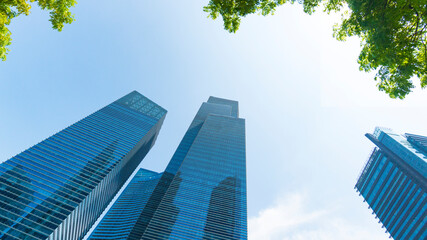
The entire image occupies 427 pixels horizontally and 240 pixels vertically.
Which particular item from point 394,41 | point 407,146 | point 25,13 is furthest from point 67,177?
point 407,146

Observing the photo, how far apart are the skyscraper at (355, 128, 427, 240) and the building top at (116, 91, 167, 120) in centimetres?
11313

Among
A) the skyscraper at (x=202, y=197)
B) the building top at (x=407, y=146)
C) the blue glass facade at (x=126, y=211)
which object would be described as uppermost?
the building top at (x=407, y=146)

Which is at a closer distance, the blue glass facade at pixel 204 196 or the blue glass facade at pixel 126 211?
the blue glass facade at pixel 204 196

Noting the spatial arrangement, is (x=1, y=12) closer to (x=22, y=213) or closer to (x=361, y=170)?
(x=22, y=213)

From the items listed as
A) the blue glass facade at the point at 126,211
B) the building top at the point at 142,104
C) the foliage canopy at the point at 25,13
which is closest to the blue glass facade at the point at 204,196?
the blue glass facade at the point at 126,211

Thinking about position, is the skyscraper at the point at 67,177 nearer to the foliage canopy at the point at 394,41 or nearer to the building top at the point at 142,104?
the building top at the point at 142,104

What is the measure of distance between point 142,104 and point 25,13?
13951cm

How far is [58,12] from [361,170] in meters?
103

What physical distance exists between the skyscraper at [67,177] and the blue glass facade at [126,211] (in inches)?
242

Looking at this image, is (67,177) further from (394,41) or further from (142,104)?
(394,41)

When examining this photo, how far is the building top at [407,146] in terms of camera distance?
213 ft

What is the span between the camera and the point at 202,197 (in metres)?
77.2

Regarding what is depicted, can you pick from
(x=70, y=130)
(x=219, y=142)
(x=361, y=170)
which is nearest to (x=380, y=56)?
(x=361, y=170)

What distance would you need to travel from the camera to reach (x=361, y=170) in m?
85.5
